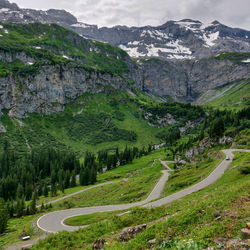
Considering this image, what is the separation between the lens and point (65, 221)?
48.9m

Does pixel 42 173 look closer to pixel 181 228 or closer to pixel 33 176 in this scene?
pixel 33 176

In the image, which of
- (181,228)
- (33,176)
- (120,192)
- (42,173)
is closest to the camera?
(181,228)

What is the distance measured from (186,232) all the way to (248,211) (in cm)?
473

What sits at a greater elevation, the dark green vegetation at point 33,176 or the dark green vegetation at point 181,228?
the dark green vegetation at point 181,228

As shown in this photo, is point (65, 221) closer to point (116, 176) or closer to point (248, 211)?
point (248, 211)

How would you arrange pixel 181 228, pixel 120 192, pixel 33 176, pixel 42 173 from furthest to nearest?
pixel 42 173 < pixel 33 176 < pixel 120 192 < pixel 181 228

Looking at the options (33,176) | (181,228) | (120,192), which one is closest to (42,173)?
(33,176)

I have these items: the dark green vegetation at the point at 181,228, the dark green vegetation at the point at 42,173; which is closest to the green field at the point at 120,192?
the dark green vegetation at the point at 42,173

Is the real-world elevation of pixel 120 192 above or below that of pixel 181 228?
below

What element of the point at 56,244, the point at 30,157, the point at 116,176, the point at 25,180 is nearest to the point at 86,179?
the point at 116,176

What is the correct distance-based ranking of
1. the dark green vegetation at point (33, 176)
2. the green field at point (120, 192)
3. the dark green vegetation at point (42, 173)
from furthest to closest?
the dark green vegetation at point (42, 173)
the dark green vegetation at point (33, 176)
the green field at point (120, 192)

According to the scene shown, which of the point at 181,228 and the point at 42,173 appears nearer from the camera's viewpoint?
the point at 181,228

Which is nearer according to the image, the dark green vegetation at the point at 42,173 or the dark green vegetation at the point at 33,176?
the dark green vegetation at the point at 33,176

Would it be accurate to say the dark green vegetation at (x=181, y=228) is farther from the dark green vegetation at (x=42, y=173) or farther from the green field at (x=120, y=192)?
the dark green vegetation at (x=42, y=173)
